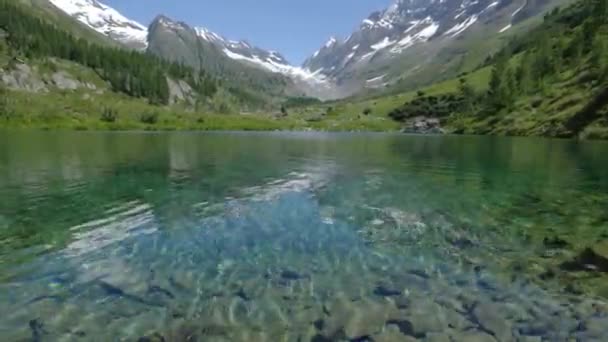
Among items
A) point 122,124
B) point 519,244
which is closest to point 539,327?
point 519,244

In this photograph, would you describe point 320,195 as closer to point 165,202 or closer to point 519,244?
point 165,202

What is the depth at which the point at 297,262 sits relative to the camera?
1767 centimetres

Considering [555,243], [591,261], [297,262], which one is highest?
[591,261]

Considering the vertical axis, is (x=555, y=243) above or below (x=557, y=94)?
below

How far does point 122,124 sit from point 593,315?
210m

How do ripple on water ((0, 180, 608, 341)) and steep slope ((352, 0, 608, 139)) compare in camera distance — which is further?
steep slope ((352, 0, 608, 139))

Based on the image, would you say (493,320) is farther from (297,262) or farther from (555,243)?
(555,243)

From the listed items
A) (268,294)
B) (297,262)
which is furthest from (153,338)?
(297,262)

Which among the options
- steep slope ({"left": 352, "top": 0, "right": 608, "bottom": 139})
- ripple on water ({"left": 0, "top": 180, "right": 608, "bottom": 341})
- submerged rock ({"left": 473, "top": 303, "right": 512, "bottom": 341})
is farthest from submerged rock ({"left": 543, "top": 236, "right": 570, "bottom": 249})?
steep slope ({"left": 352, "top": 0, "right": 608, "bottom": 139})

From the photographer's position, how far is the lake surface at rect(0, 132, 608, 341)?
1214cm

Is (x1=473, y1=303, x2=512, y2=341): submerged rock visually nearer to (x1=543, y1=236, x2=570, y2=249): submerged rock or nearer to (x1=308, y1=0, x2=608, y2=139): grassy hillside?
(x1=543, y1=236, x2=570, y2=249): submerged rock

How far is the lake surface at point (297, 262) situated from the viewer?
1214cm

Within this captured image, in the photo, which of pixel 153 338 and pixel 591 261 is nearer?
pixel 153 338

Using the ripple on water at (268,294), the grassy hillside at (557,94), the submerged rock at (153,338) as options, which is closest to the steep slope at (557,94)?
the grassy hillside at (557,94)
